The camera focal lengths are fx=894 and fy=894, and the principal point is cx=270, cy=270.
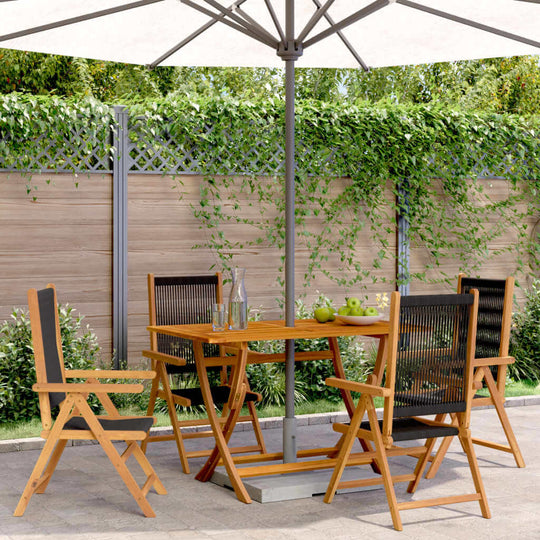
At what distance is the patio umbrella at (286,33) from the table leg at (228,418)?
0.30 metres

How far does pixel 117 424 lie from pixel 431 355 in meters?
1.51

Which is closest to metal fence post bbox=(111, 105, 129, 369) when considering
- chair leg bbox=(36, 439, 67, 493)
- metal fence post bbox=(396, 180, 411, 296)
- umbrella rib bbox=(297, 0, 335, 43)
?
chair leg bbox=(36, 439, 67, 493)

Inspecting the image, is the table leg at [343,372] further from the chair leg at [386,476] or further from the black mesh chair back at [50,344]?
the black mesh chair back at [50,344]

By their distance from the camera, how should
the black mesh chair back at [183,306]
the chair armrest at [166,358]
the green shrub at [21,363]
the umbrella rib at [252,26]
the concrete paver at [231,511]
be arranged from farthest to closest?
the green shrub at [21,363]
the black mesh chair back at [183,306]
the chair armrest at [166,358]
the umbrella rib at [252,26]
the concrete paver at [231,511]

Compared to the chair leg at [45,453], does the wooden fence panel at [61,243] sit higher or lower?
higher

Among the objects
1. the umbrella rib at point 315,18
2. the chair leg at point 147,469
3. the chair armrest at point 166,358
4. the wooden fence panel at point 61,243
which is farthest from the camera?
the wooden fence panel at point 61,243

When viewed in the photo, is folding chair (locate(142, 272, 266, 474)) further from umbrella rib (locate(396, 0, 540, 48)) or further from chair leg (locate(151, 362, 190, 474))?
umbrella rib (locate(396, 0, 540, 48))

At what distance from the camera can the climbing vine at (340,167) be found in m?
6.65

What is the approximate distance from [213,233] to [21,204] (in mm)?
1457

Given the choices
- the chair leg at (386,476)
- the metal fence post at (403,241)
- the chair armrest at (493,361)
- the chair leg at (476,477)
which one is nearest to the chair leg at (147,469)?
the chair leg at (386,476)

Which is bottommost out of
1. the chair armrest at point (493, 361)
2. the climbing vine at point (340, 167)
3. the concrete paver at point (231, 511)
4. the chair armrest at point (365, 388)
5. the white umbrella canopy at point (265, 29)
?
the concrete paver at point (231, 511)

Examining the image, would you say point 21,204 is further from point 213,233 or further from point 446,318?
point 446,318

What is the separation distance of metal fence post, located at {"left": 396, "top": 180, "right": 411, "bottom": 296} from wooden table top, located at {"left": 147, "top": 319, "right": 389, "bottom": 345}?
2.59 metres

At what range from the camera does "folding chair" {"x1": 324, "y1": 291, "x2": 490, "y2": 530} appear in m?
3.98
